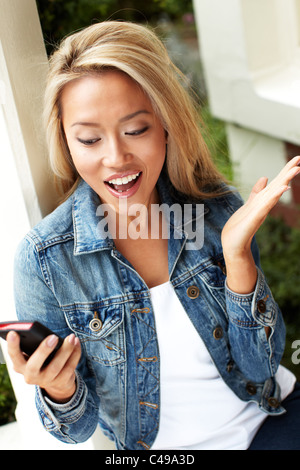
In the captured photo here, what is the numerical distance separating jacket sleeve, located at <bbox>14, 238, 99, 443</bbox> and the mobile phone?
0.18 meters

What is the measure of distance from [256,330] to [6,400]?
782mm

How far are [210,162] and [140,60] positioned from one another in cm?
38

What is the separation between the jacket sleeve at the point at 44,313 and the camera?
1227mm

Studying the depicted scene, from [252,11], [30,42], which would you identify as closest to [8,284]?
[30,42]

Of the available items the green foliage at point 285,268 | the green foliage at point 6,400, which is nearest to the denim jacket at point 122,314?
the green foliage at point 6,400

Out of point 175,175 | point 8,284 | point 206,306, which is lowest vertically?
point 206,306

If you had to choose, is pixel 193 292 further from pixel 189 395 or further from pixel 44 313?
pixel 44 313

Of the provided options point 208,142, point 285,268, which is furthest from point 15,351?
point 285,268

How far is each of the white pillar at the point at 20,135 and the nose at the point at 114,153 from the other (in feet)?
0.72

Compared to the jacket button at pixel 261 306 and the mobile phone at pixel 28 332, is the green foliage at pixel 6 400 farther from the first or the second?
the jacket button at pixel 261 306

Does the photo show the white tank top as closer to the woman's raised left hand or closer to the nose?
the woman's raised left hand

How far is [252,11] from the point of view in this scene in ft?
8.67

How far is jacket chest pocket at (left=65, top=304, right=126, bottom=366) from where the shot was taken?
4.21ft
